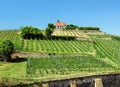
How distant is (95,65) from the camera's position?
56125mm

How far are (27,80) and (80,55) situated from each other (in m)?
31.2

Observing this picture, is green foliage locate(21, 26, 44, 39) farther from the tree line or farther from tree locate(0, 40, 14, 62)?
tree locate(0, 40, 14, 62)

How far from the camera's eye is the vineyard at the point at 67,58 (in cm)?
4741

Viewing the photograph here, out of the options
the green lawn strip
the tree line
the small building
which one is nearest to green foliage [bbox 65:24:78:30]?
the small building

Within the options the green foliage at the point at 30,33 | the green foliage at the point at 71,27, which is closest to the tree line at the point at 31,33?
the green foliage at the point at 30,33

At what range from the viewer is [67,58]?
6309 centimetres

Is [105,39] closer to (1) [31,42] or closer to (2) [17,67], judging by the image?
(1) [31,42]

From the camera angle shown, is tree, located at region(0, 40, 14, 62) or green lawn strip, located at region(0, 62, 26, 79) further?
tree, located at region(0, 40, 14, 62)

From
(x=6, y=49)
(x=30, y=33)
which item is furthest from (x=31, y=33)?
(x=6, y=49)

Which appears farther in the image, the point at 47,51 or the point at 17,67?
the point at 47,51

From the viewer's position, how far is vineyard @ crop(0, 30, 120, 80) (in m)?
47.4

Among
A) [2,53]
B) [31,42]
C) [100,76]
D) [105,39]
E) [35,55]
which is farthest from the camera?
[105,39]

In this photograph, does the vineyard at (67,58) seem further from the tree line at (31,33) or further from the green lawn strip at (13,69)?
the tree line at (31,33)

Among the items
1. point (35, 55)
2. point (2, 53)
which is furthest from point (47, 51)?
point (2, 53)
